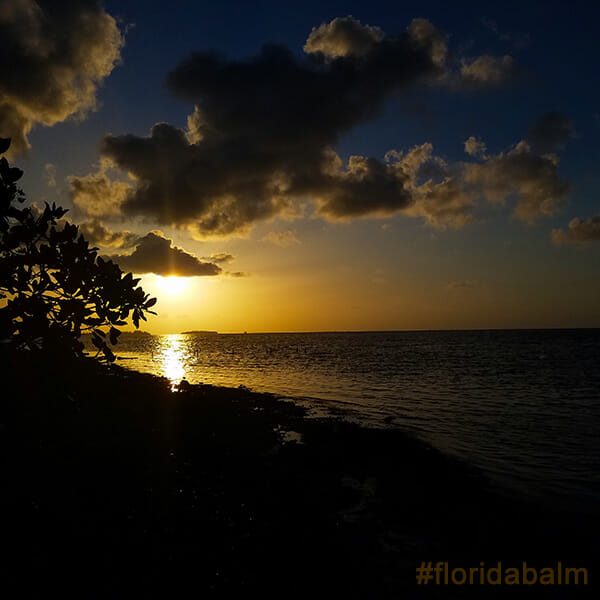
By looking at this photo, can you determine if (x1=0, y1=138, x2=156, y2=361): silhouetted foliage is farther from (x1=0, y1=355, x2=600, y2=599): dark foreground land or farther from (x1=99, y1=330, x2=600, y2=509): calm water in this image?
(x1=99, y1=330, x2=600, y2=509): calm water

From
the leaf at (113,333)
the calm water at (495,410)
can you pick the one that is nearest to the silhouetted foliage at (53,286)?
the leaf at (113,333)

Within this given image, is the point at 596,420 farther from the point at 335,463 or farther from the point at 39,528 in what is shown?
the point at 39,528

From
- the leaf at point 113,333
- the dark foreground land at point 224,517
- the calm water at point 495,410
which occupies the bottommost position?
the calm water at point 495,410

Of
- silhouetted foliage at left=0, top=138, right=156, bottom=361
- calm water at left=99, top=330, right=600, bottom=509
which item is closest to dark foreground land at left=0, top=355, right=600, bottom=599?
silhouetted foliage at left=0, top=138, right=156, bottom=361

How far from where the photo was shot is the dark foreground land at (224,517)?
657 centimetres

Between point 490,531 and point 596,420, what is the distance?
2014 cm

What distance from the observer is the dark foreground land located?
6.57 m

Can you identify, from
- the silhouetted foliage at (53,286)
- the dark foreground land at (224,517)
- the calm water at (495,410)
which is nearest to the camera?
the silhouetted foliage at (53,286)

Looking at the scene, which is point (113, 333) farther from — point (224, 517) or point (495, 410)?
point (495, 410)

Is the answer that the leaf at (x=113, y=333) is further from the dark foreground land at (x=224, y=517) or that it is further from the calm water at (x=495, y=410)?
the calm water at (x=495, y=410)

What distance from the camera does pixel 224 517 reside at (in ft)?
32.1

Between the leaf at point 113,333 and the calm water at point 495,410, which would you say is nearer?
the leaf at point 113,333

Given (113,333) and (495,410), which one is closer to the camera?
(113,333)

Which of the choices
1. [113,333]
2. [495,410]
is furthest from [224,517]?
[495,410]
